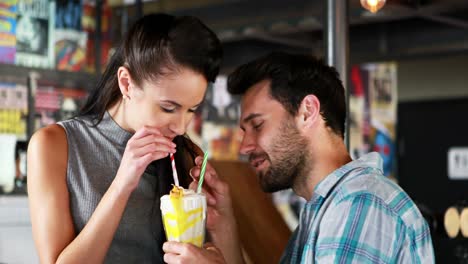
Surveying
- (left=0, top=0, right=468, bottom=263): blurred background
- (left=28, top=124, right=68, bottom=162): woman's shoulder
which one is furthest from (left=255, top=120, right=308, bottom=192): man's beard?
(left=0, top=0, right=468, bottom=263): blurred background

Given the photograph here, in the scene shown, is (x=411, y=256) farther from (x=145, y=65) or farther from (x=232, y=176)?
(x=232, y=176)

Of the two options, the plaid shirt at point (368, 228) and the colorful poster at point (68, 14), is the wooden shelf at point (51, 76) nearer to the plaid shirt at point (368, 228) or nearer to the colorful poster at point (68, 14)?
the colorful poster at point (68, 14)

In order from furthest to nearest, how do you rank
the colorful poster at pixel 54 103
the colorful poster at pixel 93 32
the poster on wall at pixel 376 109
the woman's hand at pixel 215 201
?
the poster on wall at pixel 376 109, the colorful poster at pixel 93 32, the colorful poster at pixel 54 103, the woman's hand at pixel 215 201

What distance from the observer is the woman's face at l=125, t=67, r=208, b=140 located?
1655mm

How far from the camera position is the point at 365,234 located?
1.60m

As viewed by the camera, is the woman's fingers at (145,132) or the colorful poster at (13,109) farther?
the colorful poster at (13,109)

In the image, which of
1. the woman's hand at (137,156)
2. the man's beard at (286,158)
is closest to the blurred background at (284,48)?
the man's beard at (286,158)

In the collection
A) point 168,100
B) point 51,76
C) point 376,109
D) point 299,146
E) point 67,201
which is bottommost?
point 67,201

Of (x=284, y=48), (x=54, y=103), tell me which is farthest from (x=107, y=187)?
(x=284, y=48)

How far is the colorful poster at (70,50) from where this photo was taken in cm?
456

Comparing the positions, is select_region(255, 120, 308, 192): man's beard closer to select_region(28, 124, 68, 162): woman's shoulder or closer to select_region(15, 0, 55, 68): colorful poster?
select_region(28, 124, 68, 162): woman's shoulder

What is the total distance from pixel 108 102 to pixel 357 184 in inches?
24.6

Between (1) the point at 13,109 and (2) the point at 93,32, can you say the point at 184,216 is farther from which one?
(2) the point at 93,32

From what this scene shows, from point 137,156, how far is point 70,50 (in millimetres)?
3244
